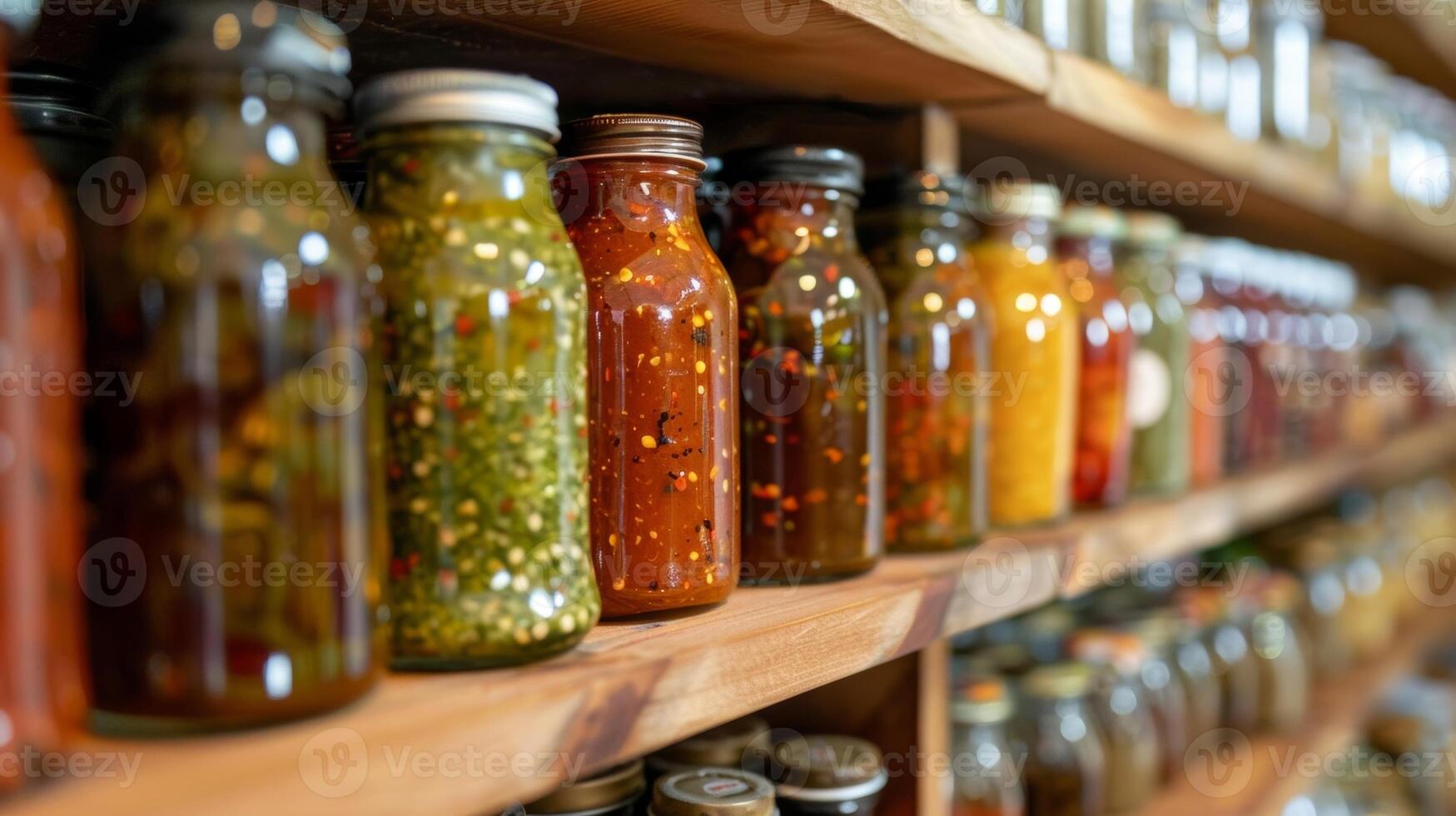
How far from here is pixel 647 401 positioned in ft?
2.11

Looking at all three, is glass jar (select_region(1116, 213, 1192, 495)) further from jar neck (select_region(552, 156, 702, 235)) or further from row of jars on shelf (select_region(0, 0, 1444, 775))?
jar neck (select_region(552, 156, 702, 235))

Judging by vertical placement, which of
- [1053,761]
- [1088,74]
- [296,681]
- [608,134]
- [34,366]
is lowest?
[1053,761]

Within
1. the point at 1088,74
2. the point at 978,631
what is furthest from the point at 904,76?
the point at 978,631

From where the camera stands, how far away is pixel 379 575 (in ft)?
1.63

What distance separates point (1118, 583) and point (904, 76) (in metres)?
1.16

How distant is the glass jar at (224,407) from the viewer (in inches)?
16.7

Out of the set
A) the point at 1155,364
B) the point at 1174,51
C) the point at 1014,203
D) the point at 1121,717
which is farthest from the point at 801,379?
the point at 1174,51

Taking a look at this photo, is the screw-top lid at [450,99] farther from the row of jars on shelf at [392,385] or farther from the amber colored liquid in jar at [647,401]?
the amber colored liquid in jar at [647,401]

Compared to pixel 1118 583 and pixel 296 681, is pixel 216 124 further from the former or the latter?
pixel 1118 583

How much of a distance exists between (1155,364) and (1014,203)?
0.31 m

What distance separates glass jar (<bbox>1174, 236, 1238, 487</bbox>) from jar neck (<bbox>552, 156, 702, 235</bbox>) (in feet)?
2.77

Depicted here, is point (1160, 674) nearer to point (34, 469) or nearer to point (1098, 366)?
point (1098, 366)

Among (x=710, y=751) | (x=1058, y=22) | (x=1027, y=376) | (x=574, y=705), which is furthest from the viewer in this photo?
(x=1058, y=22)

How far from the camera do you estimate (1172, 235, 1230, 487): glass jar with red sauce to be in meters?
1.37
